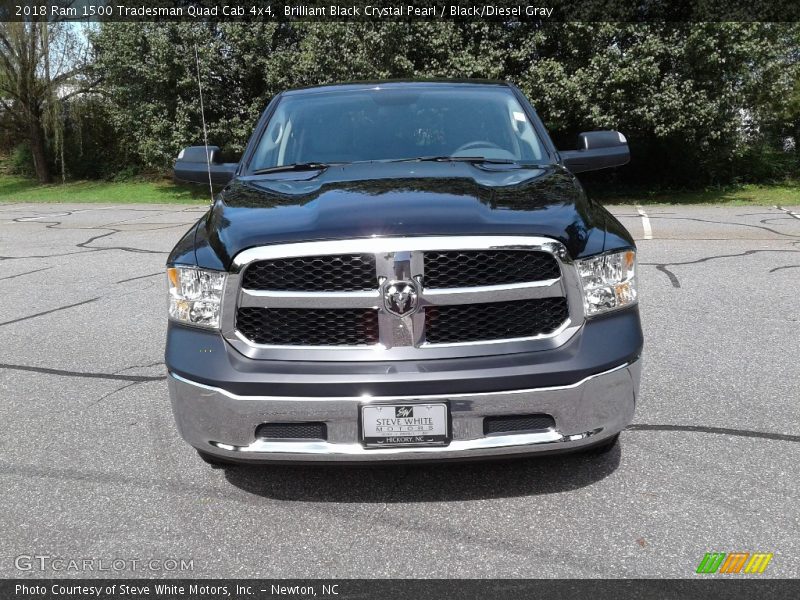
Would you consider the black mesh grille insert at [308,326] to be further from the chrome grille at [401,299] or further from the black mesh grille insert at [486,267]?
the black mesh grille insert at [486,267]

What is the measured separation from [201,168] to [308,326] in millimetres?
2053

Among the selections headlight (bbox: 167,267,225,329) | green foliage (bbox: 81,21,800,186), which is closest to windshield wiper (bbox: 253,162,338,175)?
headlight (bbox: 167,267,225,329)

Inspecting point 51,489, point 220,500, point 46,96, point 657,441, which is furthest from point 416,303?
point 46,96

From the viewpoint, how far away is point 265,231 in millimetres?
2824

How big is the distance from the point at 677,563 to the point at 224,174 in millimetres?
3170

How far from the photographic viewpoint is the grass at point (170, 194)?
19406mm

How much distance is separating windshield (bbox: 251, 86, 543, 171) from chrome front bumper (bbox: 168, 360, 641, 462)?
1626 mm

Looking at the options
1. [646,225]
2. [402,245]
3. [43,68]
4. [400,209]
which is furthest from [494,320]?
[43,68]

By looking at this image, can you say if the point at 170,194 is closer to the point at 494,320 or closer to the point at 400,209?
the point at 400,209

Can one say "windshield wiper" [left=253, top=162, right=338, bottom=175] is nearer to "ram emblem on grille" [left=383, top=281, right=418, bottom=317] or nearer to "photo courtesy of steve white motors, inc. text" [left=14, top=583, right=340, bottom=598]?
"ram emblem on grille" [left=383, top=281, right=418, bottom=317]

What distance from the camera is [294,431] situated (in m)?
2.76

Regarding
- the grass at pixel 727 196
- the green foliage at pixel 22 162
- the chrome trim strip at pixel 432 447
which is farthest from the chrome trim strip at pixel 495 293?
the green foliage at pixel 22 162

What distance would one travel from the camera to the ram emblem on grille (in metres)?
Answer: 2.72

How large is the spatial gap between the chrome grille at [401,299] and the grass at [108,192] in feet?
66.6
